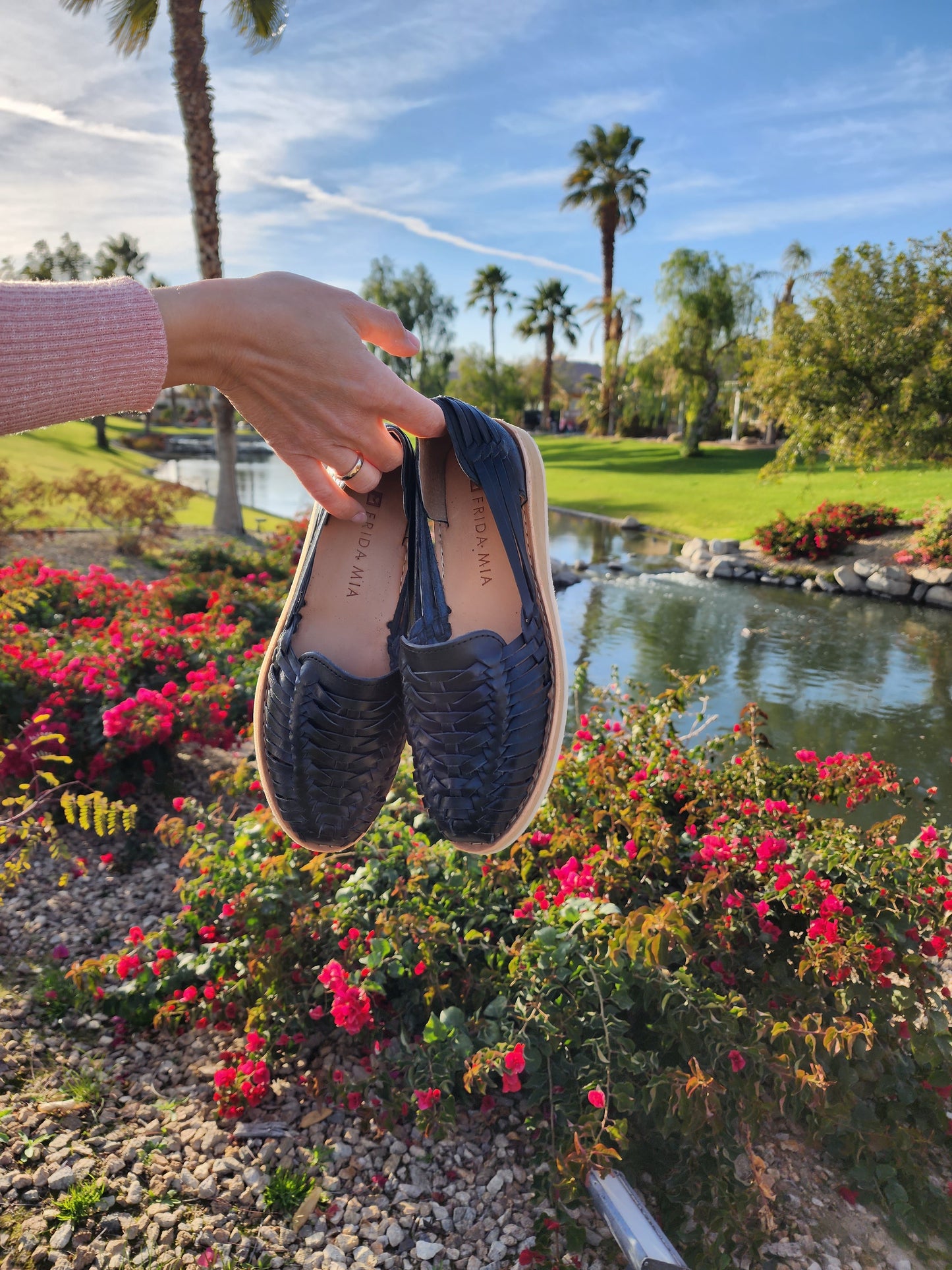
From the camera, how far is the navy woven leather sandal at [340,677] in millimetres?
1285

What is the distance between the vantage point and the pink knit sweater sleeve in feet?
2.81

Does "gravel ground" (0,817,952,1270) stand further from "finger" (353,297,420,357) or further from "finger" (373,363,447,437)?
"finger" (353,297,420,357)

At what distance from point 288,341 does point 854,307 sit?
14.2 m

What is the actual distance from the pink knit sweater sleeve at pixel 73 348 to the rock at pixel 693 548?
14489mm

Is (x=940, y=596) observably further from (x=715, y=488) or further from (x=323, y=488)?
(x=323, y=488)

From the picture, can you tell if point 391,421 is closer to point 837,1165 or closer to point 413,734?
point 413,734

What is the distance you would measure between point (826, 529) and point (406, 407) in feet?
46.9

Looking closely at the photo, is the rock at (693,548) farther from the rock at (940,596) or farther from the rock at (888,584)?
the rock at (940,596)

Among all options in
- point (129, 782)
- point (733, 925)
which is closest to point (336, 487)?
point (733, 925)

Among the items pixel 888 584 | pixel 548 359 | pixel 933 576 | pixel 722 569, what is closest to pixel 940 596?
pixel 933 576

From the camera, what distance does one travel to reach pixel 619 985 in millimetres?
2057

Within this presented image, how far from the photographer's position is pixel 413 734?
1269mm

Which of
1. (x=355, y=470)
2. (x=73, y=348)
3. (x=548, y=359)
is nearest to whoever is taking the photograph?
(x=73, y=348)

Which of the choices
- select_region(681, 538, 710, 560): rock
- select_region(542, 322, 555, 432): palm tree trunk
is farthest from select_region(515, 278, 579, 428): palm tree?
select_region(681, 538, 710, 560): rock
